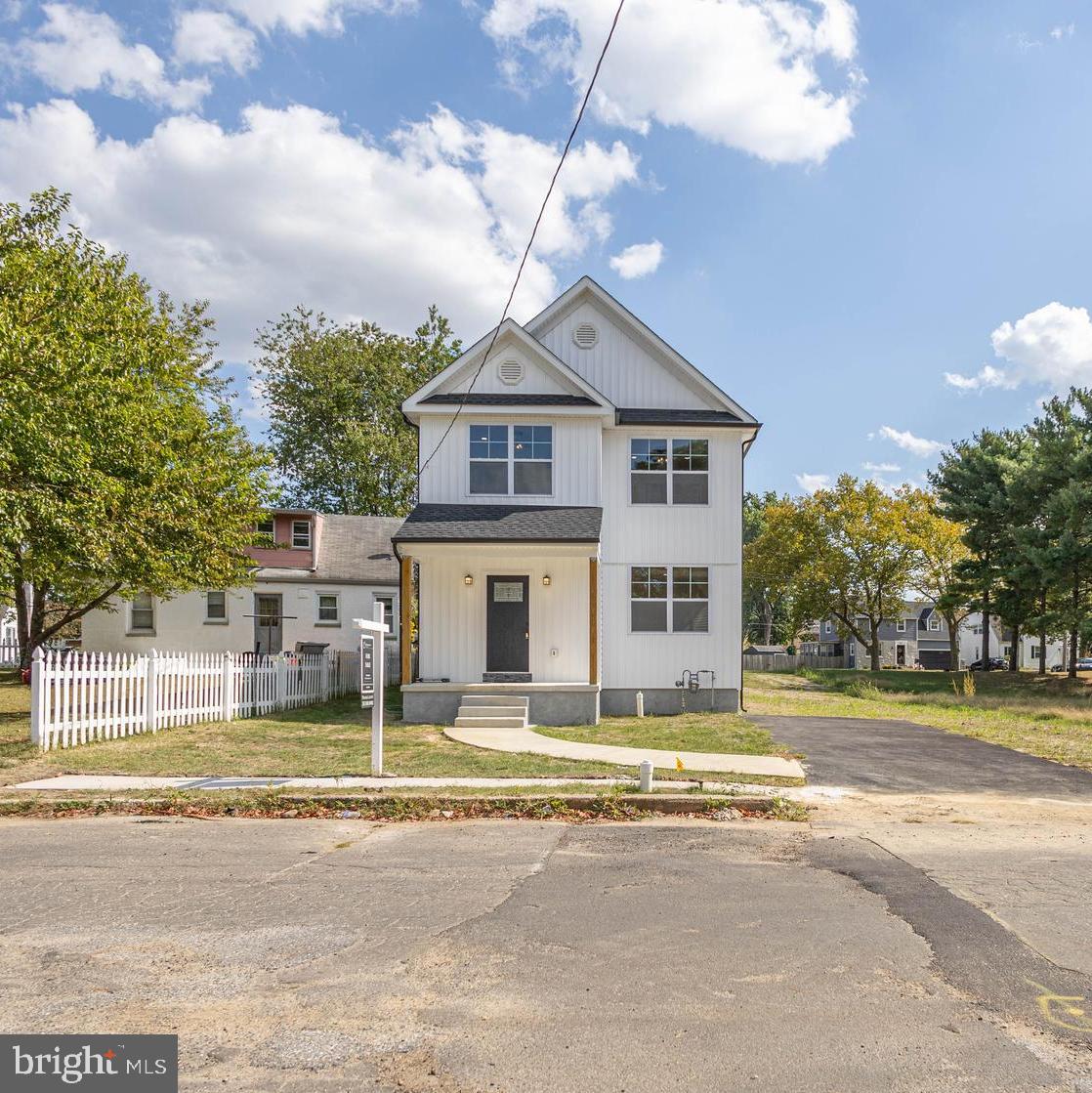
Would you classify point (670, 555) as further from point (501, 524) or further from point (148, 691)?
point (148, 691)

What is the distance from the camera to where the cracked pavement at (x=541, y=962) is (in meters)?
3.73

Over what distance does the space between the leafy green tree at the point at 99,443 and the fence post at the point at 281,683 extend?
8.53ft

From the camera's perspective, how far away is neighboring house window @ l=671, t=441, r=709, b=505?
66.3ft

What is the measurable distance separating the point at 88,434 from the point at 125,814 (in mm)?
9232

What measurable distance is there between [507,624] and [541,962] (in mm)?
14665

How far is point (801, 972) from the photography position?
4750 millimetres

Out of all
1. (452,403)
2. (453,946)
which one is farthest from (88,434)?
(453,946)

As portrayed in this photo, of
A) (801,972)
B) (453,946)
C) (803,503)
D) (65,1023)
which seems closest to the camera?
(65,1023)

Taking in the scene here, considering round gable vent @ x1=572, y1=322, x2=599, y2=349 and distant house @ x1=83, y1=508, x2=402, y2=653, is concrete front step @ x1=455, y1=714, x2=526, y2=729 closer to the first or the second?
round gable vent @ x1=572, y1=322, x2=599, y2=349

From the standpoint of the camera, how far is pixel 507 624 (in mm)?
19516

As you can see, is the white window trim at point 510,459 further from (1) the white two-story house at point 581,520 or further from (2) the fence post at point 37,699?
(2) the fence post at point 37,699

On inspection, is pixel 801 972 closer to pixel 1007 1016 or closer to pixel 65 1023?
pixel 1007 1016

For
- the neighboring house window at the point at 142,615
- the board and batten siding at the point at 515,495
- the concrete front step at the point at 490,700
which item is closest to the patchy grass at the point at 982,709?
the concrete front step at the point at 490,700

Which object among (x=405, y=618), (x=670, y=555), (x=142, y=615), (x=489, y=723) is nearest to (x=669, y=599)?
(x=670, y=555)
